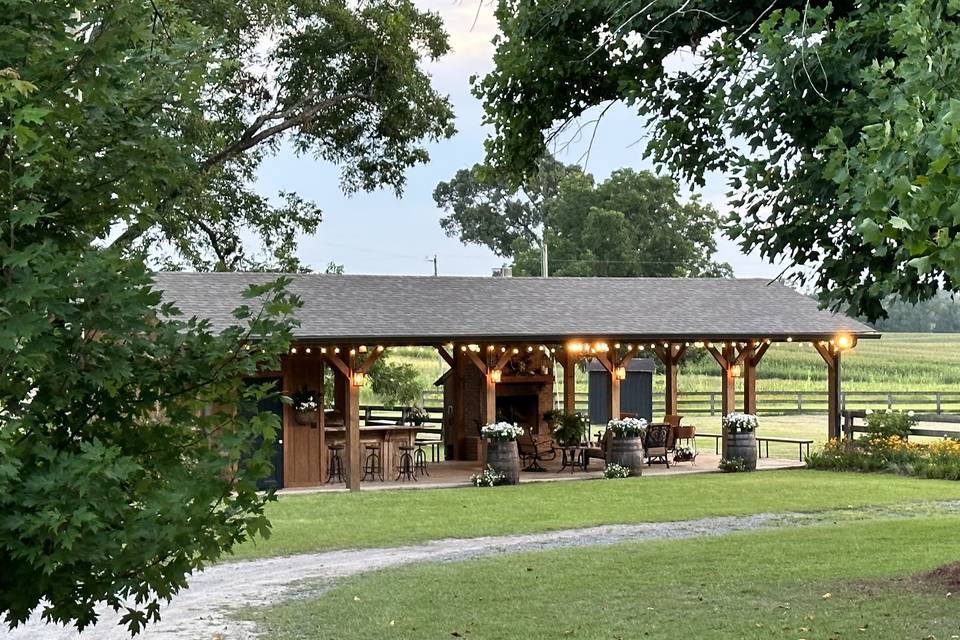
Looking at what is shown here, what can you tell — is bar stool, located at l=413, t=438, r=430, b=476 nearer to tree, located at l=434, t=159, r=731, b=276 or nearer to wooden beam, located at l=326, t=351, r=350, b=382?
wooden beam, located at l=326, t=351, r=350, b=382

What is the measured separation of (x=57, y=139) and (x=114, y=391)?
99 centimetres

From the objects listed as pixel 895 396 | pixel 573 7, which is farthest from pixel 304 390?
pixel 895 396

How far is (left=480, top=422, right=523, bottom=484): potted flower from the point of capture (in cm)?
2150

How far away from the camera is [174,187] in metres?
5.47

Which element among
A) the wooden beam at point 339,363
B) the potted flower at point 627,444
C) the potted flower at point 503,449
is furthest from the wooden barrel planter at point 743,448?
the wooden beam at point 339,363

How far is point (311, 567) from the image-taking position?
43.8 ft

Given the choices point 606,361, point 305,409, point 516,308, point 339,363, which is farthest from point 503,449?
point 305,409

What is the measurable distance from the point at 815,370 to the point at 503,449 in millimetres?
36105

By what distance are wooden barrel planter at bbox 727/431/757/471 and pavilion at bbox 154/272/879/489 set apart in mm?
612

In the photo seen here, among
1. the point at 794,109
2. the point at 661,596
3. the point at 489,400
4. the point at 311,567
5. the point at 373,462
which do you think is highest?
the point at 794,109

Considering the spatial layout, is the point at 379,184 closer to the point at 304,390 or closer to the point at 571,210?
the point at 304,390

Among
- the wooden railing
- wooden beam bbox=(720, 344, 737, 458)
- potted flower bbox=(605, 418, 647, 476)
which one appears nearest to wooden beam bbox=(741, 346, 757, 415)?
wooden beam bbox=(720, 344, 737, 458)

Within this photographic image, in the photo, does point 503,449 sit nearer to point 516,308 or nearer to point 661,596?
point 516,308

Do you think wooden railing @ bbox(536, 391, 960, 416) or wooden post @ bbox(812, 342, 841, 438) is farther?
wooden railing @ bbox(536, 391, 960, 416)
